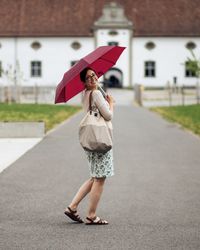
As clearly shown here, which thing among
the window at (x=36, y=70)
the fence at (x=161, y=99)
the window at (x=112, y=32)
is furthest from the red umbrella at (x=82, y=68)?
the window at (x=36, y=70)

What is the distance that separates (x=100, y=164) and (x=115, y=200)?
1.73m

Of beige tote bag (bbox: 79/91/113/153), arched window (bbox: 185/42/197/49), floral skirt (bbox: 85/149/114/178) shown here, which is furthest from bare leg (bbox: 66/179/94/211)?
arched window (bbox: 185/42/197/49)

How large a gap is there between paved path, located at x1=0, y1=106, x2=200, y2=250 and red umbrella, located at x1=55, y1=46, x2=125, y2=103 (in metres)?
1.35

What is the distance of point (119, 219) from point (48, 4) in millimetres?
65258

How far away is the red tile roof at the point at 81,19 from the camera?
7150 cm

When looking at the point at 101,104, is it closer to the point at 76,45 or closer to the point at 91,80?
the point at 91,80

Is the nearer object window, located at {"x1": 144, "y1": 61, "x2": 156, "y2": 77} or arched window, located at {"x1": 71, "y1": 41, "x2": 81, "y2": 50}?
arched window, located at {"x1": 71, "y1": 41, "x2": 81, "y2": 50}

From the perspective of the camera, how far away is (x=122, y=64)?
71.6 meters

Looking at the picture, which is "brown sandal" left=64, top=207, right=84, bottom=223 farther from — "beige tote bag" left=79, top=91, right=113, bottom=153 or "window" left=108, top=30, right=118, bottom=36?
"window" left=108, top=30, right=118, bottom=36

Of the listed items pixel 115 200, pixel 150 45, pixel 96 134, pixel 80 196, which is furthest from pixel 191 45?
pixel 96 134

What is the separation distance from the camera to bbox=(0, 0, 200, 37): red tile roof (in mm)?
71500

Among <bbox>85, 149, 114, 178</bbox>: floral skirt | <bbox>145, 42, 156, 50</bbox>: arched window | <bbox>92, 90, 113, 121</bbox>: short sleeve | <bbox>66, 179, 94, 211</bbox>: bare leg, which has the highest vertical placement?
<bbox>145, 42, 156, 50</bbox>: arched window

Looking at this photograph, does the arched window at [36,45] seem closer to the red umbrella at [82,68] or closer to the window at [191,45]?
the window at [191,45]

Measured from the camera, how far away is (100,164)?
8.00m
